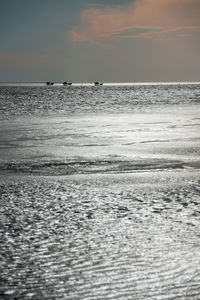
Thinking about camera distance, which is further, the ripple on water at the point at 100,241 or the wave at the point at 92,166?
the wave at the point at 92,166

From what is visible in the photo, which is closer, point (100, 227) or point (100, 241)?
point (100, 241)

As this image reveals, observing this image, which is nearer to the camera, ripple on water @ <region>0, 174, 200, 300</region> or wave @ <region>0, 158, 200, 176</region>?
ripple on water @ <region>0, 174, 200, 300</region>

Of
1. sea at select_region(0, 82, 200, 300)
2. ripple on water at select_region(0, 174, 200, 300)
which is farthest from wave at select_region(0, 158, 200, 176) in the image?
ripple on water at select_region(0, 174, 200, 300)

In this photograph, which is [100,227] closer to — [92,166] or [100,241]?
[100,241]

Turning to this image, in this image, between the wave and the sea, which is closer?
the sea

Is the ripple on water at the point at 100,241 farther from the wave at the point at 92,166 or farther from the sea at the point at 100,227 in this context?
the wave at the point at 92,166

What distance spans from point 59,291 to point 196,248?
1.45 meters

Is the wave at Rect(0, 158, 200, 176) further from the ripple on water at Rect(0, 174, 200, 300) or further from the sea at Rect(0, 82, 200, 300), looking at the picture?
the ripple on water at Rect(0, 174, 200, 300)

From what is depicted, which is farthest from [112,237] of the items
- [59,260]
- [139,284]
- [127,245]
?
[139,284]

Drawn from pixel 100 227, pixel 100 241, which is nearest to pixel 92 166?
pixel 100 227

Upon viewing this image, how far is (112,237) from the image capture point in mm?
4516

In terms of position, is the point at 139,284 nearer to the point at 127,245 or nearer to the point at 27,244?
the point at 127,245

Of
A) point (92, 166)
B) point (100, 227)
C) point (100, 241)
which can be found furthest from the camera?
point (92, 166)

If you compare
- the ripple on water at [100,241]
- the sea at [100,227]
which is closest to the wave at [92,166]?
the sea at [100,227]
